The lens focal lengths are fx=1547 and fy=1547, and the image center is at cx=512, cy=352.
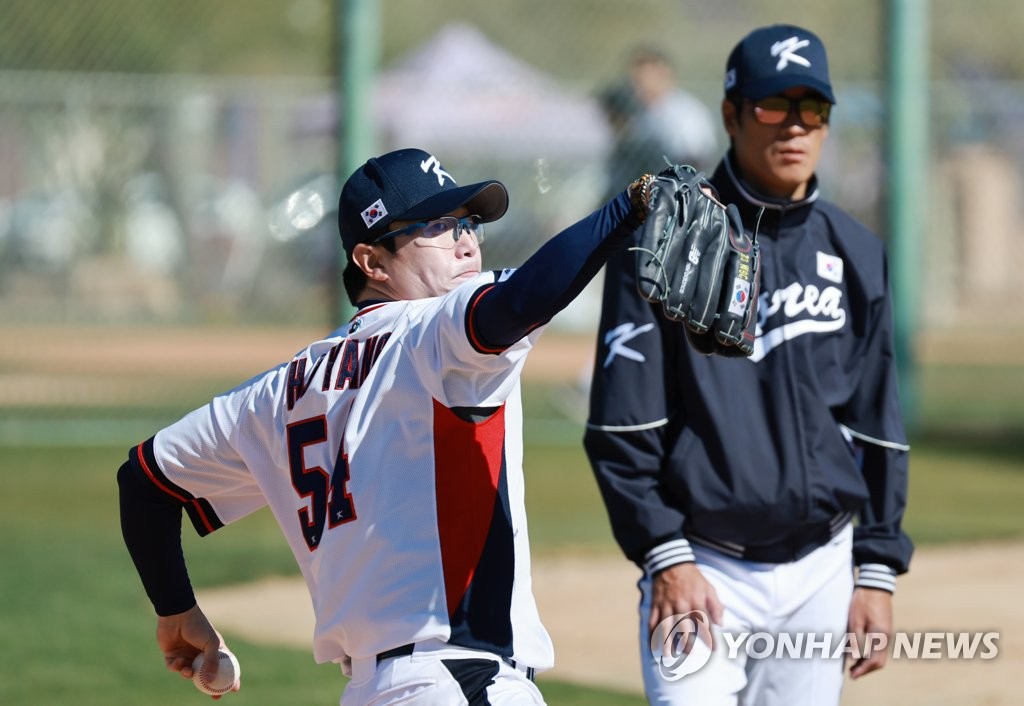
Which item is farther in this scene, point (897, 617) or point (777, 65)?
point (897, 617)

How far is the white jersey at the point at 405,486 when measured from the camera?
2803mm

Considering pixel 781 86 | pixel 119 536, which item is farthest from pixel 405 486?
pixel 119 536

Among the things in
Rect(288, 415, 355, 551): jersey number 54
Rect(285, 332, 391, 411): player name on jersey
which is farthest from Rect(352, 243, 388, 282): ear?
Rect(288, 415, 355, 551): jersey number 54

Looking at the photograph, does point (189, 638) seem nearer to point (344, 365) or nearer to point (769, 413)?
point (344, 365)

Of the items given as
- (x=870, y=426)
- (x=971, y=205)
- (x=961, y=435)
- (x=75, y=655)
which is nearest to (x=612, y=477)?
(x=870, y=426)

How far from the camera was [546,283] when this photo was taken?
8.28 feet

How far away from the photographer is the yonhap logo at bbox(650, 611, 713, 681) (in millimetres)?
3375

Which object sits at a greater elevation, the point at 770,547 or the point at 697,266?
the point at 697,266

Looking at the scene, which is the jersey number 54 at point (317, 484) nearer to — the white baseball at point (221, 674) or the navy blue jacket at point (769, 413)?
the white baseball at point (221, 674)

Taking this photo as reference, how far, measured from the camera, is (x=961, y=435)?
12.1 metres

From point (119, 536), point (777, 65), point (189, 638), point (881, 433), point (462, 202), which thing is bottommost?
point (119, 536)

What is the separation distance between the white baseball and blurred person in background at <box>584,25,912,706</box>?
0.92 metres

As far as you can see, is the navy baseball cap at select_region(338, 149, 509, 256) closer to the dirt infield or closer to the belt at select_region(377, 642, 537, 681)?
the belt at select_region(377, 642, 537, 681)

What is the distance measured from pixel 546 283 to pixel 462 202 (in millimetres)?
478
